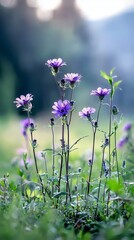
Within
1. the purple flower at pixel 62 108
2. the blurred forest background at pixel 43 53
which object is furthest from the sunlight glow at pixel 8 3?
the purple flower at pixel 62 108

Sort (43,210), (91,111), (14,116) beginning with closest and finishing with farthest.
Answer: (43,210), (91,111), (14,116)

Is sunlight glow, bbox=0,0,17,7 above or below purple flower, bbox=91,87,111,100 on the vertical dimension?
above

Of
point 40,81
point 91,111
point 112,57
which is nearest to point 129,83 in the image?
point 112,57

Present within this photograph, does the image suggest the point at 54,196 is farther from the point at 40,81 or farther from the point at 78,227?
the point at 40,81

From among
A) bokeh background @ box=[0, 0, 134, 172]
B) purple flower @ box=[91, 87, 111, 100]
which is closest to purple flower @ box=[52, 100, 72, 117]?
A: purple flower @ box=[91, 87, 111, 100]

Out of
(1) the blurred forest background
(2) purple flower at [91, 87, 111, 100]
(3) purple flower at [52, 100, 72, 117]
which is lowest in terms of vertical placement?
(3) purple flower at [52, 100, 72, 117]

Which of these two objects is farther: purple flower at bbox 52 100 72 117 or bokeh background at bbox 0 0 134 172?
bokeh background at bbox 0 0 134 172

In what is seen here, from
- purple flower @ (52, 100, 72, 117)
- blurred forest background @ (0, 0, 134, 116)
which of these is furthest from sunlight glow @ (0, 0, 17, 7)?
purple flower @ (52, 100, 72, 117)

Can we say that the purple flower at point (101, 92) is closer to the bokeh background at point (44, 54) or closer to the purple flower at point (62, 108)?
the purple flower at point (62, 108)

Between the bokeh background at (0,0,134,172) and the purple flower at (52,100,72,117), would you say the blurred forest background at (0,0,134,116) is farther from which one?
the purple flower at (52,100,72,117)
